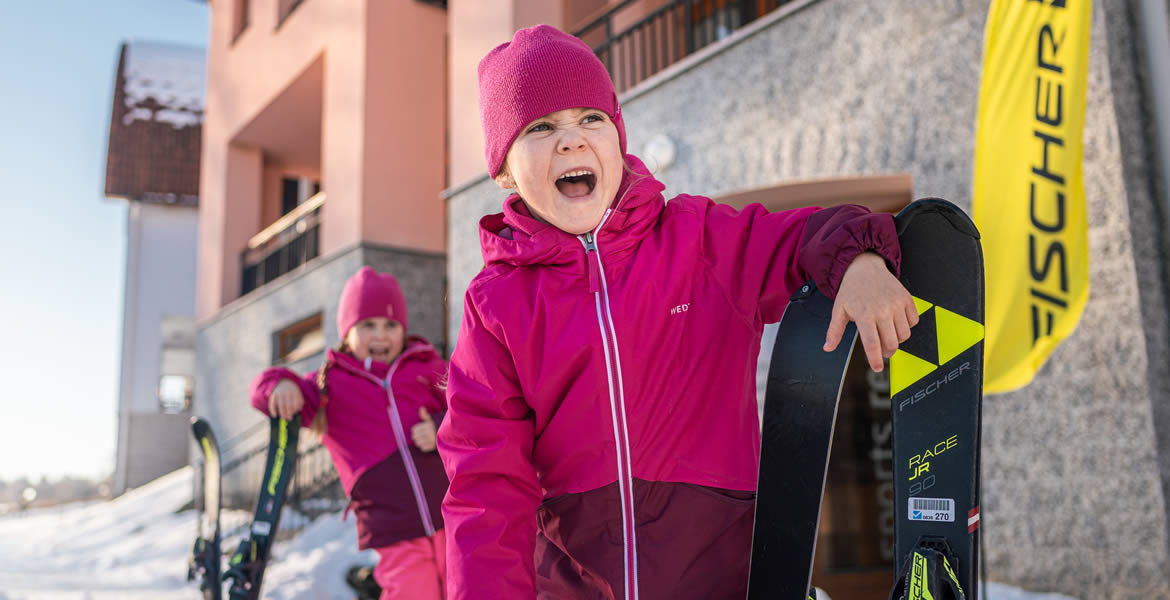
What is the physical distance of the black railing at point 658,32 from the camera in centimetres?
733

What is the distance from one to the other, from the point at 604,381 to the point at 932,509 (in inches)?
20.2

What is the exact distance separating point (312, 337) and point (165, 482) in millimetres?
5098

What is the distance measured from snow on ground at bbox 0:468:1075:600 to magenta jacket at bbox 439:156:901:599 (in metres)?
3.50

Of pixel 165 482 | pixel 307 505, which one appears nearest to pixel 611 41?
pixel 307 505

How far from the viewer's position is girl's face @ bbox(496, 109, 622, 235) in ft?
4.82

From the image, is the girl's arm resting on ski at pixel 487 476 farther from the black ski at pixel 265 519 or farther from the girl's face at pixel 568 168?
the black ski at pixel 265 519

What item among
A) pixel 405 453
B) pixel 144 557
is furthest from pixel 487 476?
pixel 144 557

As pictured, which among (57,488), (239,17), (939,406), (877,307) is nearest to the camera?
(877,307)

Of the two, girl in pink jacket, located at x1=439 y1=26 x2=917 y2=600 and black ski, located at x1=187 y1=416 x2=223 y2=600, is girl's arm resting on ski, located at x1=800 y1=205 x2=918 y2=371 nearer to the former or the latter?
girl in pink jacket, located at x1=439 y1=26 x2=917 y2=600

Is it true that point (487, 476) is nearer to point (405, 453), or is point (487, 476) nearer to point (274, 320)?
point (405, 453)

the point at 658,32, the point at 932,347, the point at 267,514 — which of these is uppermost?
the point at 658,32

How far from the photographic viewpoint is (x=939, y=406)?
3.92ft

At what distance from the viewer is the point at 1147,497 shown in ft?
12.0

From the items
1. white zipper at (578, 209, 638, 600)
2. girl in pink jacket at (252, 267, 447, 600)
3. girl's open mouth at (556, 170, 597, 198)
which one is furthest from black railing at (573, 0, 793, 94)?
white zipper at (578, 209, 638, 600)
